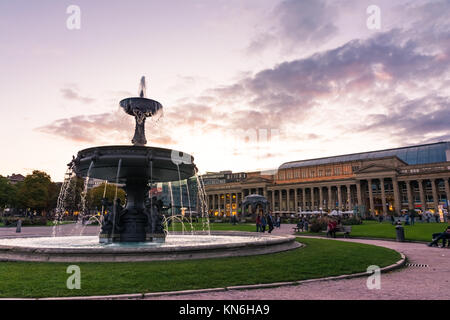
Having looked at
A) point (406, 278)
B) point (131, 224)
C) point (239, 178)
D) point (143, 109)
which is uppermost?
point (239, 178)

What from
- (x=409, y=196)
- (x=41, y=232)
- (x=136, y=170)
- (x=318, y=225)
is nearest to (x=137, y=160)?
(x=136, y=170)

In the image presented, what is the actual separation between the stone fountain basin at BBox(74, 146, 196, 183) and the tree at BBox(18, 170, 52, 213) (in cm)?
7513

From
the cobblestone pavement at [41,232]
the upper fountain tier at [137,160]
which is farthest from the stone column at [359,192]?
the upper fountain tier at [137,160]

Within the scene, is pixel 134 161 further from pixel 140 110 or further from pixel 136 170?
pixel 140 110

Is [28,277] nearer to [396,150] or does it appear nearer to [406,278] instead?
[406,278]

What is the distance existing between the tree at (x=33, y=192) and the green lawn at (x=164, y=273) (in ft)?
257

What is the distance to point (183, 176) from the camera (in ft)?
49.1

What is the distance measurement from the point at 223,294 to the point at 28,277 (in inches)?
192

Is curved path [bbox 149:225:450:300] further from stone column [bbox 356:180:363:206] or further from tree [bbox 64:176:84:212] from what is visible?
stone column [bbox 356:180:363:206]

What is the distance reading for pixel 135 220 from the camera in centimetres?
1384

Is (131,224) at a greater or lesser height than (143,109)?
lesser

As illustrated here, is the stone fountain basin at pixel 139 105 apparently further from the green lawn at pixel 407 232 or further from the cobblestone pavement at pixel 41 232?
the green lawn at pixel 407 232

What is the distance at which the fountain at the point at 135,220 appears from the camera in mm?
9695
